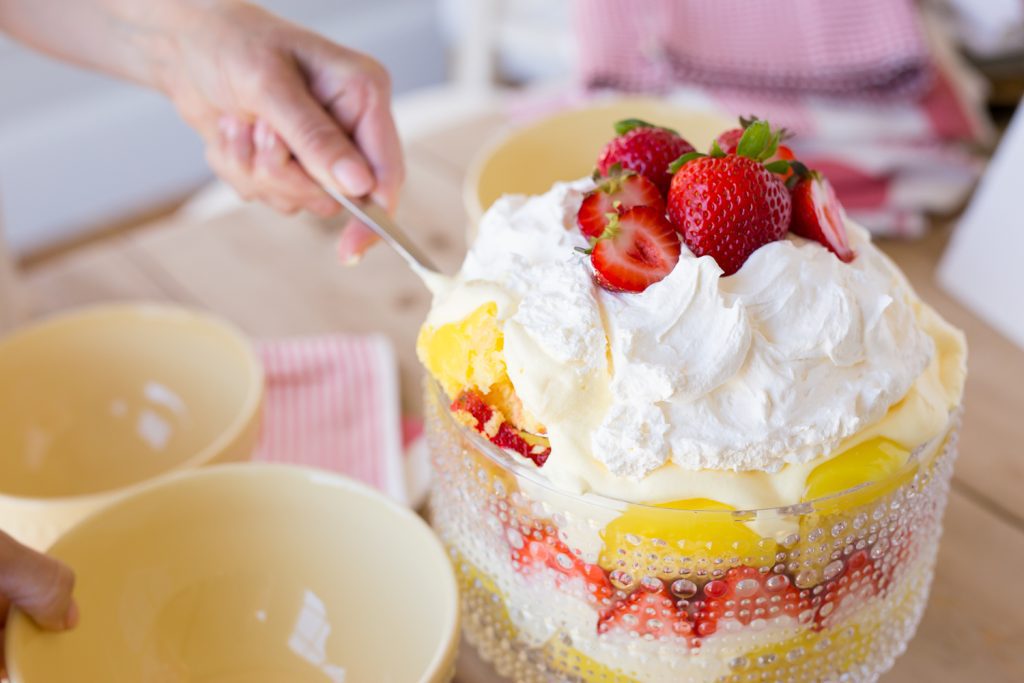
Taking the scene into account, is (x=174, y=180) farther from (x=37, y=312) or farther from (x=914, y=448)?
(x=914, y=448)

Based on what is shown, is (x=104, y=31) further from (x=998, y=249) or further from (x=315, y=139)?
(x=998, y=249)

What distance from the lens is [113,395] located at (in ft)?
2.76

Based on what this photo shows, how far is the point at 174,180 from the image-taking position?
2559mm

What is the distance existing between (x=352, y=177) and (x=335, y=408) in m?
0.23

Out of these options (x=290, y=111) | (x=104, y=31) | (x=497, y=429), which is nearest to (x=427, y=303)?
(x=290, y=111)

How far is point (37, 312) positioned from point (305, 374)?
0.32m

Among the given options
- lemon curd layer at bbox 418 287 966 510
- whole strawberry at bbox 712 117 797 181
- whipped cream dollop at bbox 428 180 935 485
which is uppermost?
whole strawberry at bbox 712 117 797 181

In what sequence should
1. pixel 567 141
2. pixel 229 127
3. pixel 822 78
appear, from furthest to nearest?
pixel 822 78 < pixel 567 141 < pixel 229 127

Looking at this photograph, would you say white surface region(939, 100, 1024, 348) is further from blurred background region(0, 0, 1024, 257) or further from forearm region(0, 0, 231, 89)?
forearm region(0, 0, 231, 89)

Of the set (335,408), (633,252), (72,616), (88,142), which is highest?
(633,252)

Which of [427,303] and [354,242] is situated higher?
[354,242]

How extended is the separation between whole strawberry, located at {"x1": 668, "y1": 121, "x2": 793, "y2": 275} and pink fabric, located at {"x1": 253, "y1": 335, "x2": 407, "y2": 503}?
0.36m

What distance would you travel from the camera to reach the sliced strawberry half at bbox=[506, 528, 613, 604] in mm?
520

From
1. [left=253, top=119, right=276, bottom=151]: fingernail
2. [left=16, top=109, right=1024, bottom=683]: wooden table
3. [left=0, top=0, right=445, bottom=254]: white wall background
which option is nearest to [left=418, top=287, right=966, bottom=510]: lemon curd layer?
[left=16, top=109, right=1024, bottom=683]: wooden table
